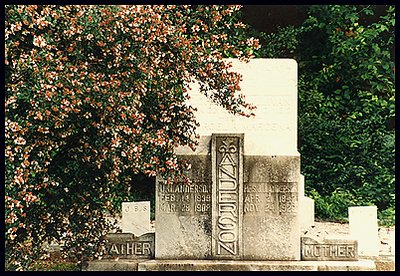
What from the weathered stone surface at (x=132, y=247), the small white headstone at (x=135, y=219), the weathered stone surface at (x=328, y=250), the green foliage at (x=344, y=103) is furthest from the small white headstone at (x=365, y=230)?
the green foliage at (x=344, y=103)

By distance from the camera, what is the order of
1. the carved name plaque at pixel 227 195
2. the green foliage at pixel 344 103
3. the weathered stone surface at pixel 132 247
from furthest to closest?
the green foliage at pixel 344 103
the weathered stone surface at pixel 132 247
the carved name plaque at pixel 227 195

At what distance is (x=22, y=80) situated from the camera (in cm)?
683

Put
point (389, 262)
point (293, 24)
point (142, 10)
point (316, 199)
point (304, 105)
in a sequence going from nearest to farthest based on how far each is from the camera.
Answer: point (142, 10) → point (389, 262) → point (316, 199) → point (304, 105) → point (293, 24)

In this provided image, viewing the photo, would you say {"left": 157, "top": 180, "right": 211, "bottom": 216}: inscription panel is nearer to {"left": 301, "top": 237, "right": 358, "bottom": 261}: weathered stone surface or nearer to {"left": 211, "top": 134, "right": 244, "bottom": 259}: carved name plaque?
{"left": 211, "top": 134, "right": 244, "bottom": 259}: carved name plaque

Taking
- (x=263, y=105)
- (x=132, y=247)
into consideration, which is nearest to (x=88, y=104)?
(x=132, y=247)

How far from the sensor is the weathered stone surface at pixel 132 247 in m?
8.47

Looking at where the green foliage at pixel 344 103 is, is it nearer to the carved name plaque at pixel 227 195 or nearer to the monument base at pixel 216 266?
the monument base at pixel 216 266

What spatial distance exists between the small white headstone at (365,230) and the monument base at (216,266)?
50.8 inches

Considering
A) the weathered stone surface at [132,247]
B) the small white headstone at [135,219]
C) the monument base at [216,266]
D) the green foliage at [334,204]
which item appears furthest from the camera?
the green foliage at [334,204]

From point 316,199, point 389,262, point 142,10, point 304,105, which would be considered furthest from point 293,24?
point 142,10

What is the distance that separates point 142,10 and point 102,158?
1.39m

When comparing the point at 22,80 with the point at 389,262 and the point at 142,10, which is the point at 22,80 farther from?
the point at 389,262

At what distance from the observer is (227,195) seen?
27.4 feet

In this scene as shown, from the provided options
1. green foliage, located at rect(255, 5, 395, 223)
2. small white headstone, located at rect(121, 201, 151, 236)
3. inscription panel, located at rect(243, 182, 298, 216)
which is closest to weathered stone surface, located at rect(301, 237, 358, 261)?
inscription panel, located at rect(243, 182, 298, 216)
